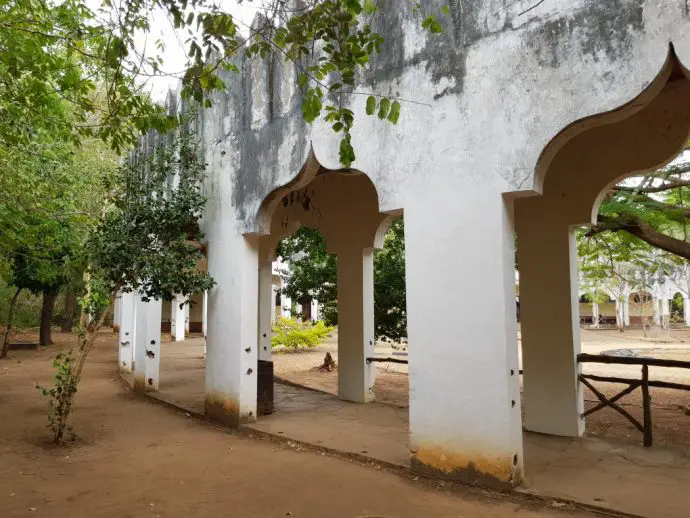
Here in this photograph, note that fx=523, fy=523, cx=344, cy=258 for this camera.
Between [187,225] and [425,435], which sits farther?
[187,225]

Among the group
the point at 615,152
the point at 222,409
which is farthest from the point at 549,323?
the point at 222,409

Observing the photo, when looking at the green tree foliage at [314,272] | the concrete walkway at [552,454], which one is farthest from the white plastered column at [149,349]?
the green tree foliage at [314,272]

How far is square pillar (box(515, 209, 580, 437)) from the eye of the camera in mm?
6910

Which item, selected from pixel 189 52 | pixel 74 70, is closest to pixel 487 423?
pixel 189 52

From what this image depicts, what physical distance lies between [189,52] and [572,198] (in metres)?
5.19

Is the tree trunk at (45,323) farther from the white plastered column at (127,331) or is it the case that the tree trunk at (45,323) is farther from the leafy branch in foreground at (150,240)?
the leafy branch in foreground at (150,240)

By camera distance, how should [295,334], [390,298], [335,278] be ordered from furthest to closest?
[295,334] < [335,278] < [390,298]

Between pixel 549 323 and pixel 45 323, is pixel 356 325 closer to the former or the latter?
pixel 549 323

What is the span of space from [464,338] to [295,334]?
14.3m

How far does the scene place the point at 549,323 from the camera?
23.3 ft

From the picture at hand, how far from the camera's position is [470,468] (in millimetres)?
4883

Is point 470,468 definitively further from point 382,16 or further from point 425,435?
point 382,16

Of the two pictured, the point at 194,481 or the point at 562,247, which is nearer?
the point at 194,481

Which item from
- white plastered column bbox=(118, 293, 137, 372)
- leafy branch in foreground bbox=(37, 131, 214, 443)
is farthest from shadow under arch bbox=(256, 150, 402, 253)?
white plastered column bbox=(118, 293, 137, 372)
